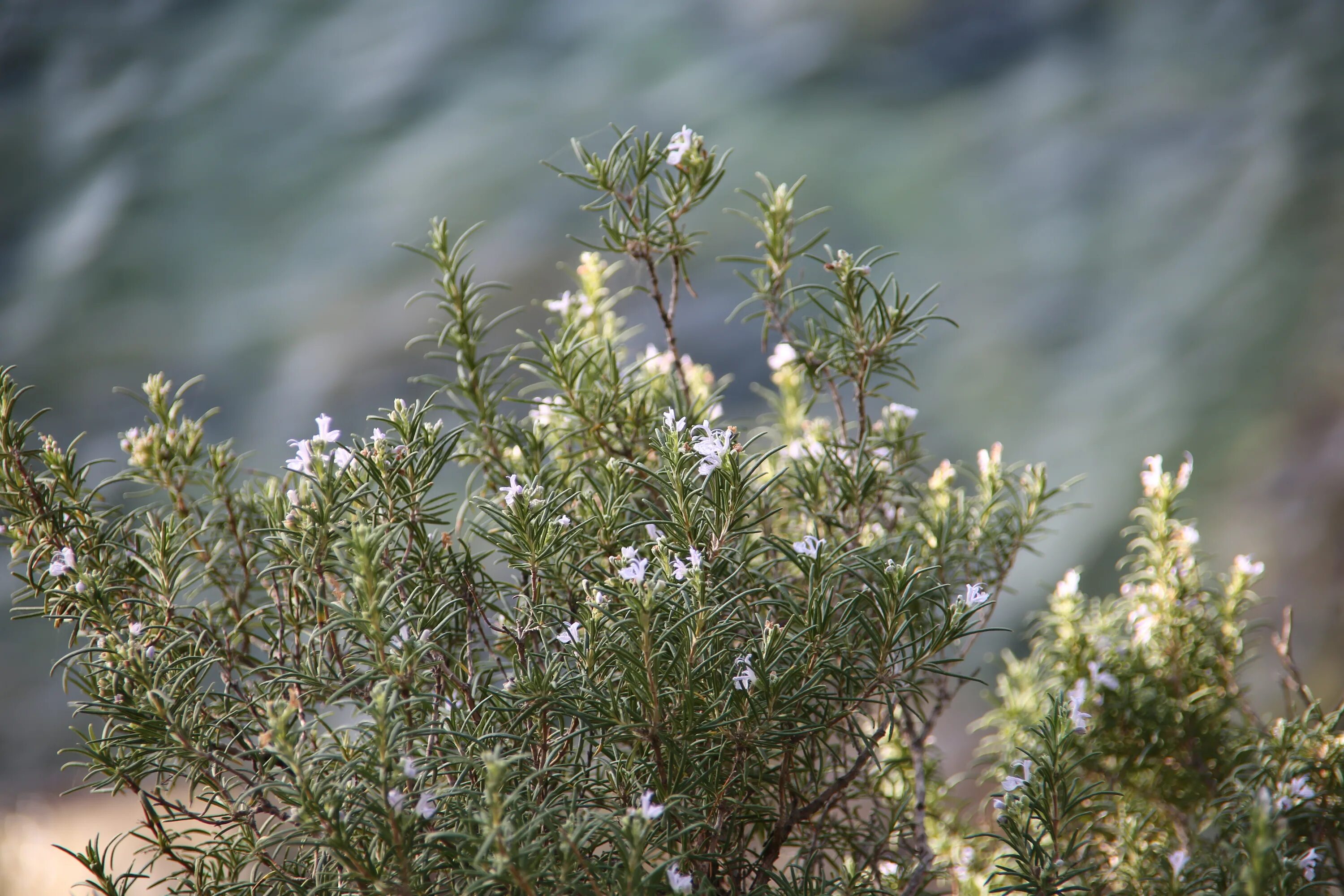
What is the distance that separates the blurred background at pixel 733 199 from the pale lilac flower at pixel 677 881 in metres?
2.79

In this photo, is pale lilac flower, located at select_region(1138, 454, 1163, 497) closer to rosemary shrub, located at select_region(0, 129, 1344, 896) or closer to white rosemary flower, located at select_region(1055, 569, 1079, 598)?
rosemary shrub, located at select_region(0, 129, 1344, 896)

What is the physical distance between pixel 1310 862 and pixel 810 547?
0.73 m

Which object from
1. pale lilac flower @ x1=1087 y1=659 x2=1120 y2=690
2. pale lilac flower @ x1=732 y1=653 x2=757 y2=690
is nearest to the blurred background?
pale lilac flower @ x1=1087 y1=659 x2=1120 y2=690

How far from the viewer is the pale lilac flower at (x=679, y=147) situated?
3.54 feet

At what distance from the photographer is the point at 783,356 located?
1.26 metres

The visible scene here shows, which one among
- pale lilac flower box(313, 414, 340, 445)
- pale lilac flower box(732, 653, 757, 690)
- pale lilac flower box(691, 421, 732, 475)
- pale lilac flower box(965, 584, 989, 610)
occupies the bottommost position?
pale lilac flower box(732, 653, 757, 690)

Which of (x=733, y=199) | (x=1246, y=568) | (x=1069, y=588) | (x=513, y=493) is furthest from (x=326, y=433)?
(x=733, y=199)

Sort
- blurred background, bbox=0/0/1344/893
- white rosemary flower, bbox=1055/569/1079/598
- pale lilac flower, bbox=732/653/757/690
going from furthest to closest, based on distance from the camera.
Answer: blurred background, bbox=0/0/1344/893 < white rosemary flower, bbox=1055/569/1079/598 < pale lilac flower, bbox=732/653/757/690

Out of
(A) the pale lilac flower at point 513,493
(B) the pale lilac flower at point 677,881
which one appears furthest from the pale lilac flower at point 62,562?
(B) the pale lilac flower at point 677,881

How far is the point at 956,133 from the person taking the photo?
3.78 m

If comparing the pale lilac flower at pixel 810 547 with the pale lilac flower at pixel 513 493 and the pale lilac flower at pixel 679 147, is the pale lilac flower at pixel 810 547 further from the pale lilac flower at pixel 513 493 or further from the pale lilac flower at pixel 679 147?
the pale lilac flower at pixel 679 147

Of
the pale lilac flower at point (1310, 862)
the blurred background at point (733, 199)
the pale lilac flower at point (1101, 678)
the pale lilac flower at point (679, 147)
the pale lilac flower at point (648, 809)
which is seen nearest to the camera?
the pale lilac flower at point (648, 809)

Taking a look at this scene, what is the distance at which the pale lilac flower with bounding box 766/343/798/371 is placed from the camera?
123 cm

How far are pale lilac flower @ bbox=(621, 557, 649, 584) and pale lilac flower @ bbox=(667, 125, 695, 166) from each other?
1.78 ft
